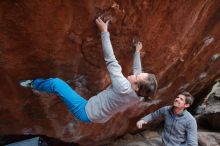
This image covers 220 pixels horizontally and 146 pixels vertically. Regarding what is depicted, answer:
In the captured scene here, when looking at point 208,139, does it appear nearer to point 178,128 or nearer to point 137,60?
point 178,128

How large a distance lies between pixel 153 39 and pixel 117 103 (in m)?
1.40

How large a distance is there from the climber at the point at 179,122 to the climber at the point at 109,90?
99 centimetres

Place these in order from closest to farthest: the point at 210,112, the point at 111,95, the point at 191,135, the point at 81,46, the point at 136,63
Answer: the point at 111,95 → the point at 81,46 → the point at 136,63 → the point at 191,135 → the point at 210,112

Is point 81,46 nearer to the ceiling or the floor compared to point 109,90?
nearer to the ceiling

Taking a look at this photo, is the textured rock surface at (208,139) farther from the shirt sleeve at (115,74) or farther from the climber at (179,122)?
the shirt sleeve at (115,74)

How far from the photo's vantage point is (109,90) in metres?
4.13

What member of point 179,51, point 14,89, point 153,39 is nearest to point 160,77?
point 179,51

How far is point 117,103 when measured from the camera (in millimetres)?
4102

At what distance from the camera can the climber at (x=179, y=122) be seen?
5043 millimetres

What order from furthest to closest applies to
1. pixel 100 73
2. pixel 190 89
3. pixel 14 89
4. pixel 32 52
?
pixel 190 89, pixel 100 73, pixel 14 89, pixel 32 52

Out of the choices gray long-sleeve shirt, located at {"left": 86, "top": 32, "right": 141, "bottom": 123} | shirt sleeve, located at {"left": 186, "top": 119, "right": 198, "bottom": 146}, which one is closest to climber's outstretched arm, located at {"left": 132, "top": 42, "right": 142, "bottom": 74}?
gray long-sleeve shirt, located at {"left": 86, "top": 32, "right": 141, "bottom": 123}

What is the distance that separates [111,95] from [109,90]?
0.09 m

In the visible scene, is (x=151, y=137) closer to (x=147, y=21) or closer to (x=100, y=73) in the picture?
(x=100, y=73)

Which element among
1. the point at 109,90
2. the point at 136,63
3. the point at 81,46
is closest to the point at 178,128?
the point at 136,63
